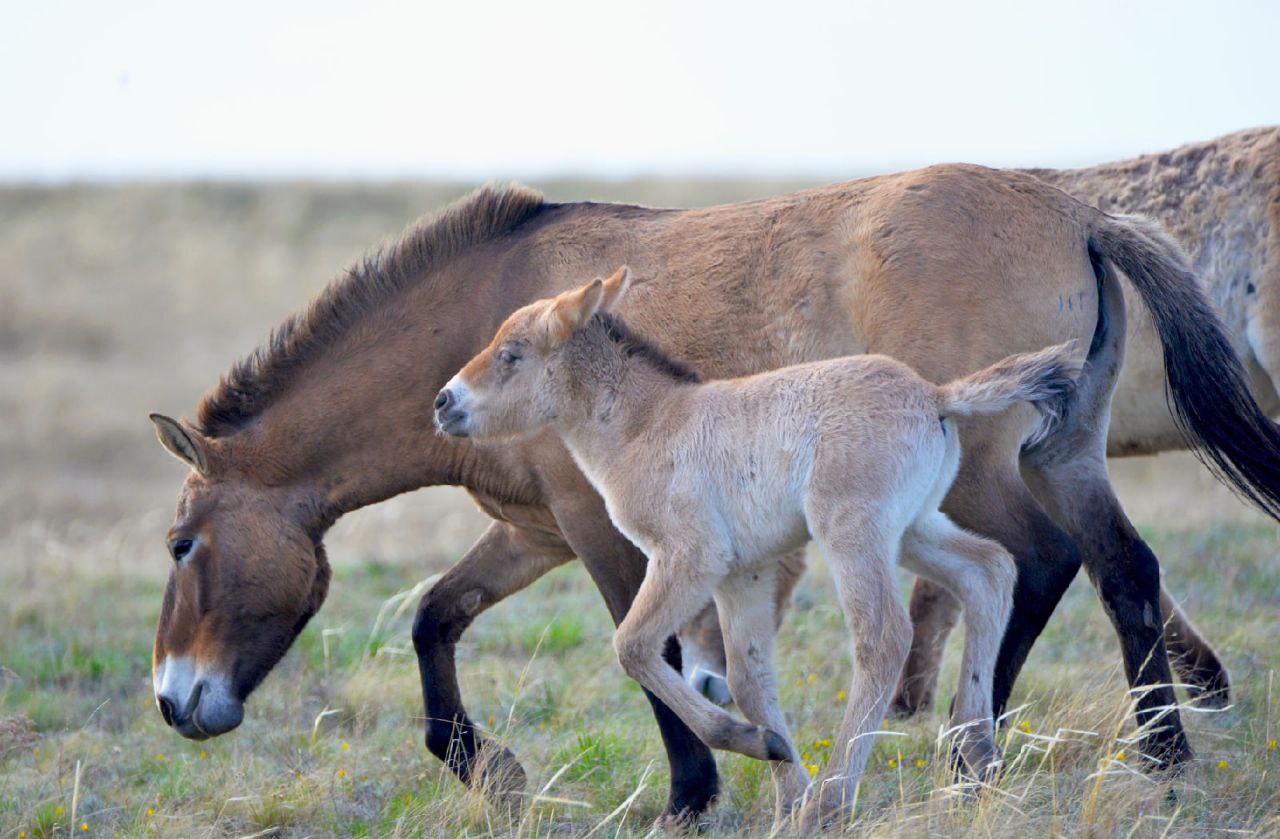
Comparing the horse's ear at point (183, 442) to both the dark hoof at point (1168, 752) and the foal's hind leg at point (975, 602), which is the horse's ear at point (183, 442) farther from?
the dark hoof at point (1168, 752)

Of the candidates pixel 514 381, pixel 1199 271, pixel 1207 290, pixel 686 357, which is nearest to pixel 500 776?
pixel 514 381

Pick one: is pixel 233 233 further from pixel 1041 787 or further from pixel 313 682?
pixel 1041 787

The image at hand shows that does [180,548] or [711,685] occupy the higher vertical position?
[180,548]

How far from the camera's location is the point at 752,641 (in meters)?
4.76

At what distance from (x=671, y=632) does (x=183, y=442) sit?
2.37 metres

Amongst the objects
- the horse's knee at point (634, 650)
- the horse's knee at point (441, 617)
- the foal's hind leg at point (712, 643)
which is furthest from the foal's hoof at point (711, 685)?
the horse's knee at point (634, 650)

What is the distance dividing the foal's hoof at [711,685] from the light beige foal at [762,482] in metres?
2.04

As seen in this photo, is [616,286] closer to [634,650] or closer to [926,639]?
[634,650]

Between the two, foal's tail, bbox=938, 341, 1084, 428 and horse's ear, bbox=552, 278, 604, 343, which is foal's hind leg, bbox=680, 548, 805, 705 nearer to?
horse's ear, bbox=552, 278, 604, 343

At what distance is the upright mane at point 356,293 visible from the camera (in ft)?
19.0

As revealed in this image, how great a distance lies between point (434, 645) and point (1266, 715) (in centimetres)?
347

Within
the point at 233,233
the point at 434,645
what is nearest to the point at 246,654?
the point at 434,645

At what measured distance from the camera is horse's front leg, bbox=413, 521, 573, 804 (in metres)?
5.55

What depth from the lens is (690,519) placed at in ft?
14.5
